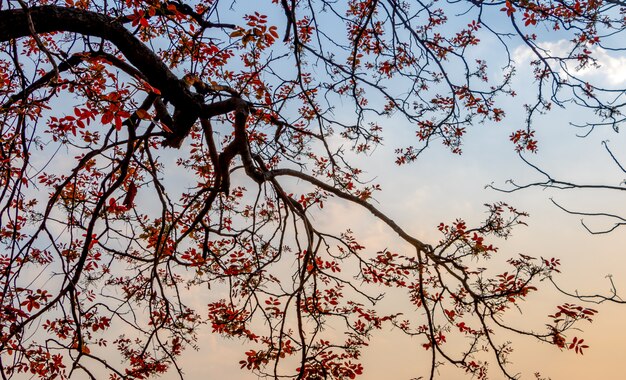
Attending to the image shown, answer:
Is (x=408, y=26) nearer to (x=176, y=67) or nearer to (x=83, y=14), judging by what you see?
(x=83, y=14)

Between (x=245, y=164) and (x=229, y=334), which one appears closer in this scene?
(x=245, y=164)

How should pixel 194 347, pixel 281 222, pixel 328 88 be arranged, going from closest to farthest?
pixel 281 222
pixel 328 88
pixel 194 347

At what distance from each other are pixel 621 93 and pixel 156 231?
476cm

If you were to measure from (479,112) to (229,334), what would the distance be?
3997mm

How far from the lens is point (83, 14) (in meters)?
3.17

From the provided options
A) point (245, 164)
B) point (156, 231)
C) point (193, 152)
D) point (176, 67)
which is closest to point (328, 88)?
point (245, 164)

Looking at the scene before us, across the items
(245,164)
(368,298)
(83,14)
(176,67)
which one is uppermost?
(176,67)

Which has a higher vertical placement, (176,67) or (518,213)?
(176,67)

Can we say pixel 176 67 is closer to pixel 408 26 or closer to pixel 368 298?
pixel 408 26

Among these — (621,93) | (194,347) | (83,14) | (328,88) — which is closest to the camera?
(621,93)

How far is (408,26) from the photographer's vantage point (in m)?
3.26

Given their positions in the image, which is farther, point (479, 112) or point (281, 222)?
point (479, 112)

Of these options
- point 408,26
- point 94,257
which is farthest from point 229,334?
point 408,26

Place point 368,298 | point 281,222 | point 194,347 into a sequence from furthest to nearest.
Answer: point 194,347, point 281,222, point 368,298
